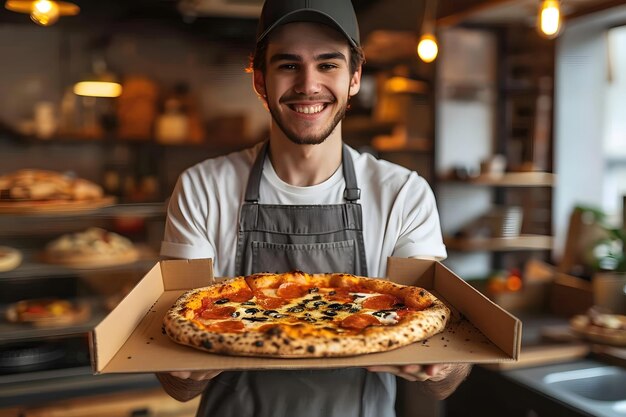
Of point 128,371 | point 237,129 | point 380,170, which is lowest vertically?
point 128,371

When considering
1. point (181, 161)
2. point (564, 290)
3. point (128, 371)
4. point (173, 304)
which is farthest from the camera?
point (181, 161)

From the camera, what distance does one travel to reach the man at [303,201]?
1941mm

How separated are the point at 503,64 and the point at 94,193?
4137mm

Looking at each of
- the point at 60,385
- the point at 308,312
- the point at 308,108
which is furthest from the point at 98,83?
the point at 308,312

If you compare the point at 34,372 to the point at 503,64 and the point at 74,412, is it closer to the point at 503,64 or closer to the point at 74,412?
the point at 74,412

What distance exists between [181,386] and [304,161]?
2.81ft

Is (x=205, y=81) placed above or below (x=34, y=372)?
above

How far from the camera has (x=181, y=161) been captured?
567 cm

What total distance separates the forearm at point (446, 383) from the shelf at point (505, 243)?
13.3 ft

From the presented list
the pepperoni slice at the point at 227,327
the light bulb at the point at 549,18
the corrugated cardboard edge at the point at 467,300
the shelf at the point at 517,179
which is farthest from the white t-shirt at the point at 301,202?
the shelf at the point at 517,179

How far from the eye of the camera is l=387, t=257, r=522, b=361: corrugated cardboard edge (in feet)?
4.50

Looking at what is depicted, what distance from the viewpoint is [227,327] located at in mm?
1662

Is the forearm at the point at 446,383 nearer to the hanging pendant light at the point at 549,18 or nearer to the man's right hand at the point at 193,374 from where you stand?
the man's right hand at the point at 193,374

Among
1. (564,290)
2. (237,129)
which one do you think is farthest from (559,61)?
(237,129)
